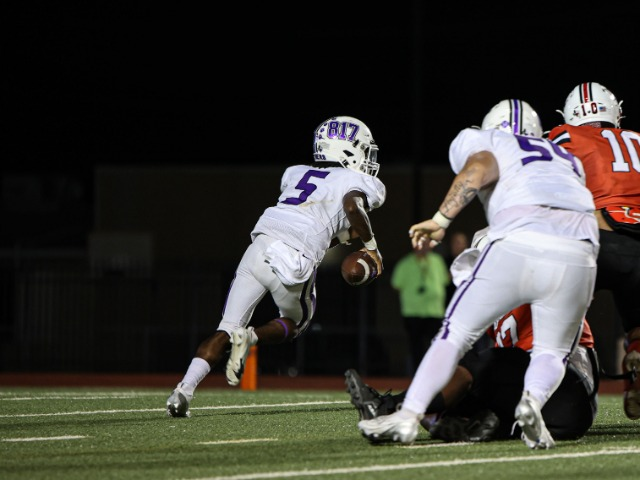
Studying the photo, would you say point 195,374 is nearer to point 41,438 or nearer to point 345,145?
point 41,438

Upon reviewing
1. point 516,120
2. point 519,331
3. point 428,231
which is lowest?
point 519,331

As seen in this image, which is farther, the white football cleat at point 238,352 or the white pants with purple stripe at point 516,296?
the white football cleat at point 238,352

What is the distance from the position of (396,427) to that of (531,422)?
1.86 feet

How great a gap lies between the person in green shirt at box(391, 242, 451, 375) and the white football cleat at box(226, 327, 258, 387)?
6.92 meters

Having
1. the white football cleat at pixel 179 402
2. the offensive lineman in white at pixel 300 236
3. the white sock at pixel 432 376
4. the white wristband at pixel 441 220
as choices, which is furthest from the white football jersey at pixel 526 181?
the white football cleat at pixel 179 402

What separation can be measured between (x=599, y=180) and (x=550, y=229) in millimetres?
→ 1557

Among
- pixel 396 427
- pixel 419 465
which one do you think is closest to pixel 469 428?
pixel 396 427

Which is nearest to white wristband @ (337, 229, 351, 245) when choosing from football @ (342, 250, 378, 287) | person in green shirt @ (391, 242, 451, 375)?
football @ (342, 250, 378, 287)

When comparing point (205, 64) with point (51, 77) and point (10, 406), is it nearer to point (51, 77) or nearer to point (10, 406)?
point (51, 77)

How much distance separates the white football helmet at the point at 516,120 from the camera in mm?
5850

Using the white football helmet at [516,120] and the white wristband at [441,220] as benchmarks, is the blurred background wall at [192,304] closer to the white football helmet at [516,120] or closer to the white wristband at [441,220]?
the white football helmet at [516,120]

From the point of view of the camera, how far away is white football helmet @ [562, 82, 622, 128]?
23.1 ft

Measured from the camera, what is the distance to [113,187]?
896 inches

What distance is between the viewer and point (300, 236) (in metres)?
7.36
